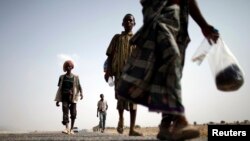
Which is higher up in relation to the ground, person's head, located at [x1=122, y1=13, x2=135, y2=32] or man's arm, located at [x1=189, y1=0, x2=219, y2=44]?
person's head, located at [x1=122, y1=13, x2=135, y2=32]

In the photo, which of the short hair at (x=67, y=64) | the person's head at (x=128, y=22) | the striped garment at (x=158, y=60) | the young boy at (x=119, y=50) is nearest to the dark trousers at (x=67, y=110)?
the short hair at (x=67, y=64)

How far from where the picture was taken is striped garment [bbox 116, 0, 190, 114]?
3.72 meters

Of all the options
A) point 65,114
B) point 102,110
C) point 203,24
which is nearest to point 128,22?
point 203,24

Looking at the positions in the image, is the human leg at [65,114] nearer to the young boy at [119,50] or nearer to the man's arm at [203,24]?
the young boy at [119,50]

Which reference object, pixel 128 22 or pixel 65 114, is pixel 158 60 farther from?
pixel 65 114

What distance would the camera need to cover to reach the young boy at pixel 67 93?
9430 mm

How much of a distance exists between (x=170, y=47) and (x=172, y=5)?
24.4 inches

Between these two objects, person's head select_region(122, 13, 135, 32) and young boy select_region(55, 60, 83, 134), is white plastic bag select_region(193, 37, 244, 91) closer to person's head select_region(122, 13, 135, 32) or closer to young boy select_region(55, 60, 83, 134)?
person's head select_region(122, 13, 135, 32)

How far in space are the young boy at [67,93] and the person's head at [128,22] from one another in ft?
8.69

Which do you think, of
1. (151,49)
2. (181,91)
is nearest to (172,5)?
(151,49)

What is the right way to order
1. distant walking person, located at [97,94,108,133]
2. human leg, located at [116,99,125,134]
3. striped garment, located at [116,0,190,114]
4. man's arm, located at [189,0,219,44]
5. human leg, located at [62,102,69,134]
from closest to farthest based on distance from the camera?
striped garment, located at [116,0,190,114] → man's arm, located at [189,0,219,44] → human leg, located at [116,99,125,134] → human leg, located at [62,102,69,134] → distant walking person, located at [97,94,108,133]

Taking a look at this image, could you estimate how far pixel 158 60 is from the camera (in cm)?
394

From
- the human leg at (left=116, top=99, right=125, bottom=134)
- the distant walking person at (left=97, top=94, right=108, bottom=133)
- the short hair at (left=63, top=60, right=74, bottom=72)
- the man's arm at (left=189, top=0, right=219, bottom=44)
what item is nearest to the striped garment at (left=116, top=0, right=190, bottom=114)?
the man's arm at (left=189, top=0, right=219, bottom=44)

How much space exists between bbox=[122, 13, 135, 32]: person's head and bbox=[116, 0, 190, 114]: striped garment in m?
2.95
